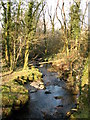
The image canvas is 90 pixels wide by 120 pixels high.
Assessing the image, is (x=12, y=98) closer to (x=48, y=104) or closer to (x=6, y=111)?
(x=6, y=111)

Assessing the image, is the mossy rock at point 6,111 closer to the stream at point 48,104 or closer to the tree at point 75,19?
the stream at point 48,104

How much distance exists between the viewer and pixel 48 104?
8.38 metres

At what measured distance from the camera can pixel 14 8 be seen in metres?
13.5

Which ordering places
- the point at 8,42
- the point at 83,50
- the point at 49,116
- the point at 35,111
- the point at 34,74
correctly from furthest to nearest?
the point at 83,50 → the point at 8,42 → the point at 34,74 → the point at 35,111 → the point at 49,116

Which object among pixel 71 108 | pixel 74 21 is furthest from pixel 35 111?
pixel 74 21

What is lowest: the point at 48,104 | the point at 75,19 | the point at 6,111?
the point at 48,104

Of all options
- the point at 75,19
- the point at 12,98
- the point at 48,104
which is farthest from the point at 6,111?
the point at 75,19

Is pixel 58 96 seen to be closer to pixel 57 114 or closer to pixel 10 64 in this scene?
pixel 57 114

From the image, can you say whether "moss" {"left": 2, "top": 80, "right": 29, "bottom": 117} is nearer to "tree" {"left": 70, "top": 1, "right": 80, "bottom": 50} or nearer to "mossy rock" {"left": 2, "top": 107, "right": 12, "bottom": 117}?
"mossy rock" {"left": 2, "top": 107, "right": 12, "bottom": 117}

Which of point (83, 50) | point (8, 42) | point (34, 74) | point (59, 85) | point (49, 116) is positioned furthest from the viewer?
point (83, 50)

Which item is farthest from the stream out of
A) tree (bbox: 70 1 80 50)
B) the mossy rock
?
tree (bbox: 70 1 80 50)

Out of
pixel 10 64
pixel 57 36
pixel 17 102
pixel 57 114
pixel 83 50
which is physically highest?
pixel 57 36

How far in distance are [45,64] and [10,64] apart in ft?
18.7

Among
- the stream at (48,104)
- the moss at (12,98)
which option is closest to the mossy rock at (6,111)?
the moss at (12,98)
